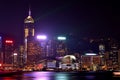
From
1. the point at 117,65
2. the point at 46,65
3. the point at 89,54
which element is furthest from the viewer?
the point at 46,65

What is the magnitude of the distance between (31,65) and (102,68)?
2848 cm

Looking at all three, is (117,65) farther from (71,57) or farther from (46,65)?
(46,65)

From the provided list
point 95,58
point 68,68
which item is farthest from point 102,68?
point 68,68

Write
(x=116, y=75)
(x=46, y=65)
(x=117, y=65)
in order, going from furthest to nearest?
1. (x=46, y=65)
2. (x=117, y=65)
3. (x=116, y=75)

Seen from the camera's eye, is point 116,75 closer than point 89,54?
Yes

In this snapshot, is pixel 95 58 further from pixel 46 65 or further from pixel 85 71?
pixel 46 65

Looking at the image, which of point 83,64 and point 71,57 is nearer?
point 83,64

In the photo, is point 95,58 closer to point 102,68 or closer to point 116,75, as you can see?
point 102,68

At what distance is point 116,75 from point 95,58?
6201 centimetres

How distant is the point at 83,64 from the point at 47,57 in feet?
72.3

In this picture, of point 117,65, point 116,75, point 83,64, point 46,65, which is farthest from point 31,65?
point 116,75

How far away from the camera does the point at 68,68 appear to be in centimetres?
16475

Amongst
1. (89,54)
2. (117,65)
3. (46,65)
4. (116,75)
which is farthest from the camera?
(46,65)

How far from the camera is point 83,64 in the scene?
516 ft
